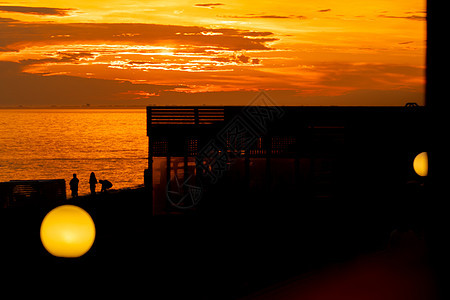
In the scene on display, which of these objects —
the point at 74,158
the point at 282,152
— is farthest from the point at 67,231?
the point at 74,158

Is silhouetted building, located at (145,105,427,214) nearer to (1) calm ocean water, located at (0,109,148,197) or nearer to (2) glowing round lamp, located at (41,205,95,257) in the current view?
(2) glowing round lamp, located at (41,205,95,257)

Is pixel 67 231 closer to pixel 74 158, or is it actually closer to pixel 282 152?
pixel 282 152

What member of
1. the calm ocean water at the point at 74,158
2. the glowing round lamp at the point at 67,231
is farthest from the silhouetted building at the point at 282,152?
the calm ocean water at the point at 74,158

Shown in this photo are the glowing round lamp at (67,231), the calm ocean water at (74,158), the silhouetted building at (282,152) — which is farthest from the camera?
the calm ocean water at (74,158)

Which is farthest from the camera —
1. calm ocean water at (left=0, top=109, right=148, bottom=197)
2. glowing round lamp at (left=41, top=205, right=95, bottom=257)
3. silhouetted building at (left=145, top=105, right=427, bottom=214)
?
calm ocean water at (left=0, top=109, right=148, bottom=197)

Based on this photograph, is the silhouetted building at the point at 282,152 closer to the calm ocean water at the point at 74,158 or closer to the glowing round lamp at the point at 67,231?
the glowing round lamp at the point at 67,231

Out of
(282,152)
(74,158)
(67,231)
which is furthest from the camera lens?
(74,158)

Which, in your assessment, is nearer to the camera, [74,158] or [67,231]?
[67,231]

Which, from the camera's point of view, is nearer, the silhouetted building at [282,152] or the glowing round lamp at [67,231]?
the glowing round lamp at [67,231]

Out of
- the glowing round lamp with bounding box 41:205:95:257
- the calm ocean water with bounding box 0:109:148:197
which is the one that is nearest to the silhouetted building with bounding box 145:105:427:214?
the glowing round lamp with bounding box 41:205:95:257

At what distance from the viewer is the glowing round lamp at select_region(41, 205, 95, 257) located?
38.2 feet

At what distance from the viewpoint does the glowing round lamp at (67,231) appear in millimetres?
11648

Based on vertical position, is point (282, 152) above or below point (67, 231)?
above

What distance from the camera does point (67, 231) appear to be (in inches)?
463
